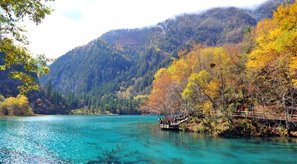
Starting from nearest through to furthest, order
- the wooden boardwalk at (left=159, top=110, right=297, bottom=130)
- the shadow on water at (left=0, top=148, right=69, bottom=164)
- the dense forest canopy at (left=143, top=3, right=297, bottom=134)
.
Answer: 1. the shadow on water at (left=0, top=148, right=69, bottom=164)
2. the wooden boardwalk at (left=159, top=110, right=297, bottom=130)
3. the dense forest canopy at (left=143, top=3, right=297, bottom=134)

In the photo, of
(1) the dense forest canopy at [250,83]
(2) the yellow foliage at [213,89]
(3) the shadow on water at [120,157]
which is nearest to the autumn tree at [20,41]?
(3) the shadow on water at [120,157]

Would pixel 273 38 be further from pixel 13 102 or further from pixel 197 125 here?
pixel 13 102

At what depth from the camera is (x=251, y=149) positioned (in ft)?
130

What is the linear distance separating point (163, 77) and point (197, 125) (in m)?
35.1

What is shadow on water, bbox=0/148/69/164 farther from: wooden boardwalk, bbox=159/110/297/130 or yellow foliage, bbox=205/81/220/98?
yellow foliage, bbox=205/81/220/98

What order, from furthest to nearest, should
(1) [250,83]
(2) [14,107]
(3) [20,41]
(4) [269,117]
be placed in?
(2) [14,107] < (1) [250,83] < (4) [269,117] < (3) [20,41]

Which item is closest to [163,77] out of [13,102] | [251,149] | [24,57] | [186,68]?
[186,68]

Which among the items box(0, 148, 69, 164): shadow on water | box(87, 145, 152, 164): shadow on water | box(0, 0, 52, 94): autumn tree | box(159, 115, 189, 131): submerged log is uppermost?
box(0, 0, 52, 94): autumn tree

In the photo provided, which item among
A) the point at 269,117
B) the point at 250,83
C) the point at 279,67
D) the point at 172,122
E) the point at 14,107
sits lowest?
the point at 172,122

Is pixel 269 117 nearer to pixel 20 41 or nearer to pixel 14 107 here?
pixel 20 41

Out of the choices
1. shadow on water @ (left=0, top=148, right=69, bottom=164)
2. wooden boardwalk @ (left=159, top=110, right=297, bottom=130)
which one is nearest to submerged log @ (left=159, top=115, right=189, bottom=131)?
wooden boardwalk @ (left=159, top=110, right=297, bottom=130)

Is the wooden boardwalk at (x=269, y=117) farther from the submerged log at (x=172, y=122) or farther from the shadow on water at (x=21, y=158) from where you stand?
the shadow on water at (x=21, y=158)

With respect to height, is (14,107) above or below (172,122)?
above

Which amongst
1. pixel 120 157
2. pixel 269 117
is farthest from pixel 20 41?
pixel 269 117
